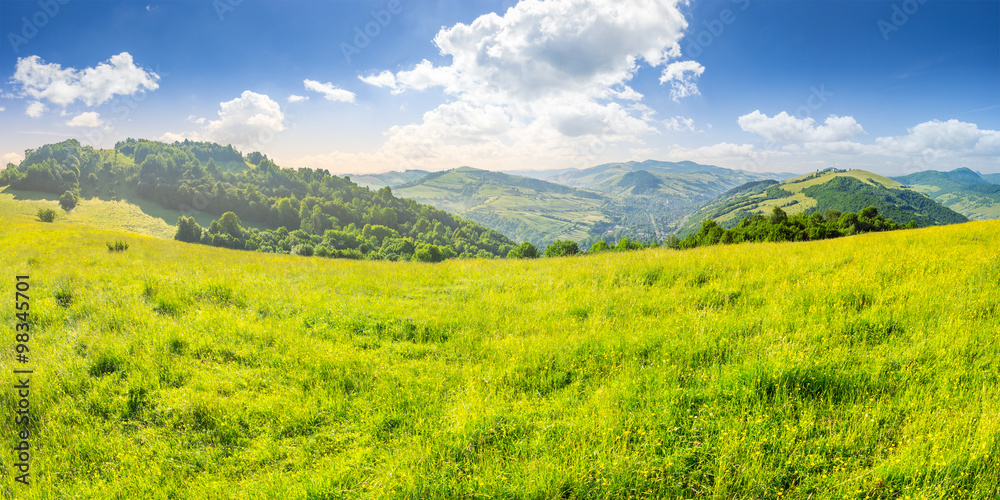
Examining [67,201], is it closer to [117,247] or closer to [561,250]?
[117,247]

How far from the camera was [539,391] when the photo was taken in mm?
4551

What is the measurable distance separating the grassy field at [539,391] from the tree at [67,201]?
178781 millimetres

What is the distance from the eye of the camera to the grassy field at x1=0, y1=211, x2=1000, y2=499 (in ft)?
10.5

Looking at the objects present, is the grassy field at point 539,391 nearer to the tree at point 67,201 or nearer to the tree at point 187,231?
the tree at point 187,231

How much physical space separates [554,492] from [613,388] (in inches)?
61.9

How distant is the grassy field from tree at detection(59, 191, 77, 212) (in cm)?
17878

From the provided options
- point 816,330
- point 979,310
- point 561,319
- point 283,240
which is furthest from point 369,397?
point 283,240

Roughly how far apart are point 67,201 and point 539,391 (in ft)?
635

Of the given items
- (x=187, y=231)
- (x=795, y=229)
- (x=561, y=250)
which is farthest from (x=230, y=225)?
(x=795, y=229)

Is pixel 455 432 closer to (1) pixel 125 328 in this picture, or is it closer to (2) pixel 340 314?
(2) pixel 340 314

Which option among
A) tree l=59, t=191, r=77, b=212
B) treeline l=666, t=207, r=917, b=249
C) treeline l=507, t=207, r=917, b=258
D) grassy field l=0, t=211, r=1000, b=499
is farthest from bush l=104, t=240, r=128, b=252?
tree l=59, t=191, r=77, b=212

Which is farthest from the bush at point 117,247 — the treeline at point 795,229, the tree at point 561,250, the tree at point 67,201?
the tree at point 67,201

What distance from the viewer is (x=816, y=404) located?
3.82 m

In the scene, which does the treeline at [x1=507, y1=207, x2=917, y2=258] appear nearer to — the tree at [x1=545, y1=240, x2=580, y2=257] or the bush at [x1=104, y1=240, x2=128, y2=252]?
the tree at [x1=545, y1=240, x2=580, y2=257]
